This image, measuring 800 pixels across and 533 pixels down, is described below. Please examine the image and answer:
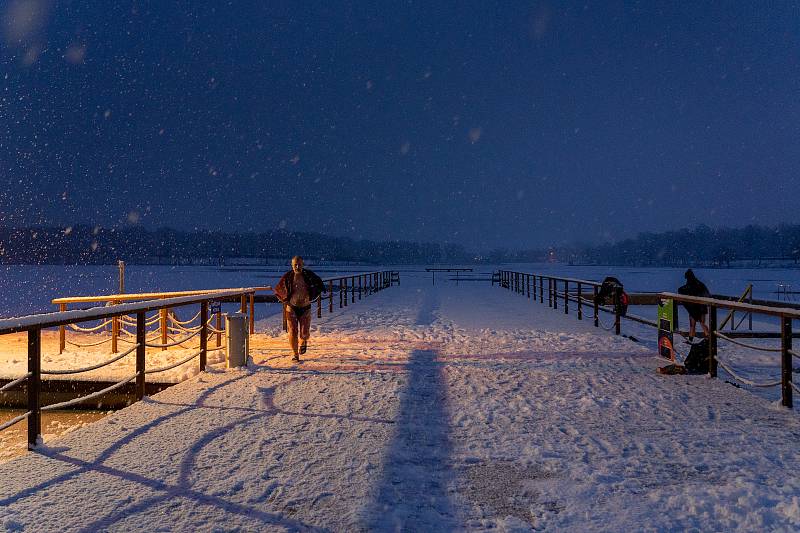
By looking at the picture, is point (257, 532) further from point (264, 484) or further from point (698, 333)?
point (698, 333)

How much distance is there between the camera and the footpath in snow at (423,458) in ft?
10.1

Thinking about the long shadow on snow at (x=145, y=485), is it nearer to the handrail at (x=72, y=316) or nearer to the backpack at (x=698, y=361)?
the handrail at (x=72, y=316)

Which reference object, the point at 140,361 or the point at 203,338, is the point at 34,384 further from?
the point at 203,338

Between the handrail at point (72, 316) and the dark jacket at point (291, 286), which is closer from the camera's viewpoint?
the handrail at point (72, 316)

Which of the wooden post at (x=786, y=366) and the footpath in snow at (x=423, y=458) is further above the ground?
the wooden post at (x=786, y=366)

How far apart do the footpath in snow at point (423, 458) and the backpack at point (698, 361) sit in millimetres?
396

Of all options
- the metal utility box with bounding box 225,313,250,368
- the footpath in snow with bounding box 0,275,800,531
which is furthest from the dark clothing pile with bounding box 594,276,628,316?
the metal utility box with bounding box 225,313,250,368

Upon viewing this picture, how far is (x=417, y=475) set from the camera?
3.67 meters

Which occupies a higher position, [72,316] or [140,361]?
[72,316]

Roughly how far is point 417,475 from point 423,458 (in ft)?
1.10

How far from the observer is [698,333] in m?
12.2

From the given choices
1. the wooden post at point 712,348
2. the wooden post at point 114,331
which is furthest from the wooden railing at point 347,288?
the wooden post at point 712,348

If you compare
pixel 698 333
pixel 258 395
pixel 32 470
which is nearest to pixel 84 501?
pixel 32 470

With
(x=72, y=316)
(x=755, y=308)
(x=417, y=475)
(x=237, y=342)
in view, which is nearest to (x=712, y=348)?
(x=755, y=308)
